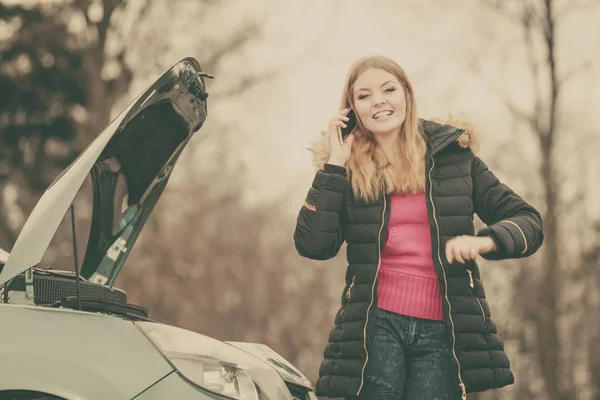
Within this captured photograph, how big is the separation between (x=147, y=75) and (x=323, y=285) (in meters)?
13.3

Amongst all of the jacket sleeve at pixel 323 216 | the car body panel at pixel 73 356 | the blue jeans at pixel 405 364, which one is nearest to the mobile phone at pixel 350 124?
the jacket sleeve at pixel 323 216

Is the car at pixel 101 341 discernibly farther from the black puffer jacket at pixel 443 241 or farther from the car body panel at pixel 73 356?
the black puffer jacket at pixel 443 241

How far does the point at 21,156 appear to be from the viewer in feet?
52.2

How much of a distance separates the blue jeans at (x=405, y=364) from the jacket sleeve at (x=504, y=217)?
1.15 feet

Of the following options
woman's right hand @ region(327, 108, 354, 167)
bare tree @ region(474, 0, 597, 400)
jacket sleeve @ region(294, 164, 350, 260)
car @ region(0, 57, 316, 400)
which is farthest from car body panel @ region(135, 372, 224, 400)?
bare tree @ region(474, 0, 597, 400)

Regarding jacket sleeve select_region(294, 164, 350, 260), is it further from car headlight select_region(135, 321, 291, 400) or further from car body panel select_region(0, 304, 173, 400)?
car body panel select_region(0, 304, 173, 400)

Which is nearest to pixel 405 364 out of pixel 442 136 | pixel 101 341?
pixel 442 136

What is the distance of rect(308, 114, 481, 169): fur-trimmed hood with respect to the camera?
356 centimetres

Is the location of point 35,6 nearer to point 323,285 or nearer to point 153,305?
point 153,305

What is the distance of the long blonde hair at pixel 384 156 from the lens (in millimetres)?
3527

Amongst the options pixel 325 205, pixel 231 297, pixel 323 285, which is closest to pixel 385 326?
pixel 325 205

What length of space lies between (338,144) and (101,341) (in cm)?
121

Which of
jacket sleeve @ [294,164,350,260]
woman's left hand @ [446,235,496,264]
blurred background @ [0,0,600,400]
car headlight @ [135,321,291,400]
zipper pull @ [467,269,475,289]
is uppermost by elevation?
blurred background @ [0,0,600,400]

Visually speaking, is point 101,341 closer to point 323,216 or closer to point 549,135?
point 323,216
